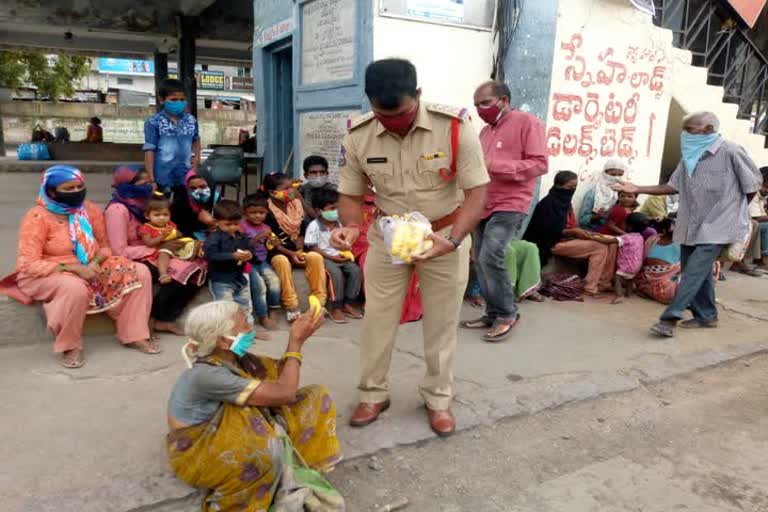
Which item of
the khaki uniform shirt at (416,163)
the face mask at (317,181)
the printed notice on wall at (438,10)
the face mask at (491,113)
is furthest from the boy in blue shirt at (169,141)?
the khaki uniform shirt at (416,163)

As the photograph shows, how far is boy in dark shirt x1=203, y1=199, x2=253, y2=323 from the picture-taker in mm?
4137

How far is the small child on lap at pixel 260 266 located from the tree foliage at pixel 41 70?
732 inches

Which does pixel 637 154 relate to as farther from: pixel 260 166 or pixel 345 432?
pixel 345 432

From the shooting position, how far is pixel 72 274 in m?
3.75

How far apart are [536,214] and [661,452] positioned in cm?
302

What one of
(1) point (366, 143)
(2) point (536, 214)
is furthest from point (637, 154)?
(1) point (366, 143)

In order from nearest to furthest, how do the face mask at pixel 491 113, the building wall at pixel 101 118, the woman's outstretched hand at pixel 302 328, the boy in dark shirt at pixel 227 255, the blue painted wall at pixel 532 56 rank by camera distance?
1. the woman's outstretched hand at pixel 302 328
2. the boy in dark shirt at pixel 227 255
3. the face mask at pixel 491 113
4. the blue painted wall at pixel 532 56
5. the building wall at pixel 101 118

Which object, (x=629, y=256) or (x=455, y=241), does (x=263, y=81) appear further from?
(x=455, y=241)

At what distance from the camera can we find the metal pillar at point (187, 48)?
11922mm

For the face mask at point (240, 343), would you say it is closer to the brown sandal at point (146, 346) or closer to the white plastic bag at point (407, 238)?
the white plastic bag at point (407, 238)

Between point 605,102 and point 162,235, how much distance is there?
448cm

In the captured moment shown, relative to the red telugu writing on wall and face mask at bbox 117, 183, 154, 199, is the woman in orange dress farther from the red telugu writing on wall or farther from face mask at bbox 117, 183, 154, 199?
the red telugu writing on wall

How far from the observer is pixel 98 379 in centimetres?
355

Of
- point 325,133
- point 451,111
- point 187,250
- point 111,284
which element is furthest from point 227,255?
point 325,133
